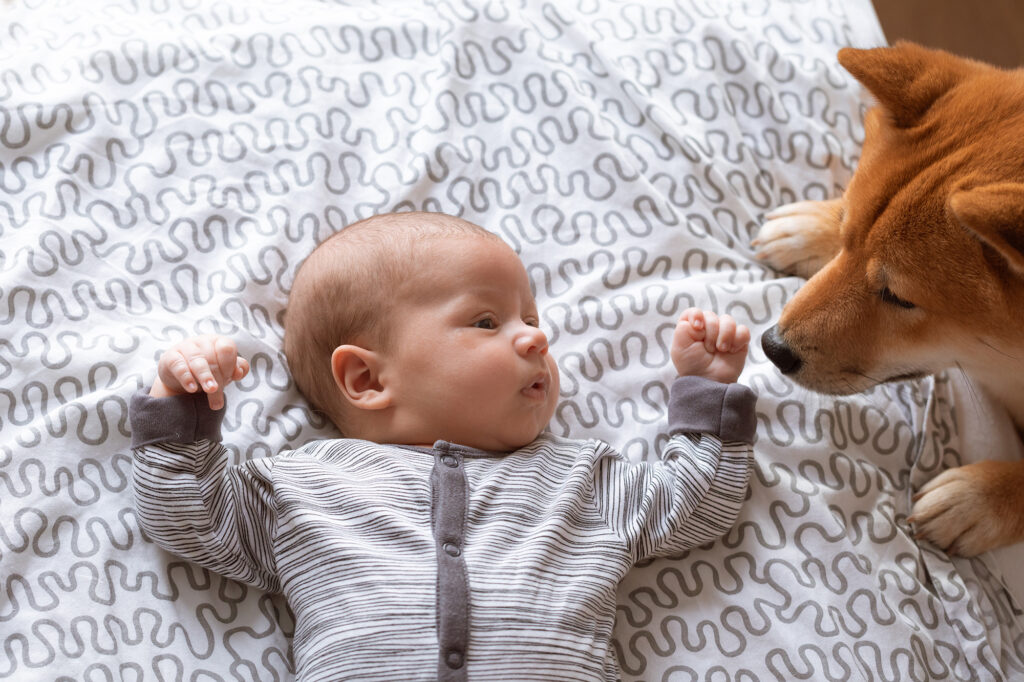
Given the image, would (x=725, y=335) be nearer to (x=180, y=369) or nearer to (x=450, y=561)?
(x=450, y=561)

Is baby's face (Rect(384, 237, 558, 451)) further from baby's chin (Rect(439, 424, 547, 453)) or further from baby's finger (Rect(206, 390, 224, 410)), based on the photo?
baby's finger (Rect(206, 390, 224, 410))

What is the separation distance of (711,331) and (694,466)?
247 mm

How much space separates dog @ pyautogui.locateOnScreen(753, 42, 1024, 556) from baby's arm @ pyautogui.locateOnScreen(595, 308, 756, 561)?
97mm

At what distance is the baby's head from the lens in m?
1.45

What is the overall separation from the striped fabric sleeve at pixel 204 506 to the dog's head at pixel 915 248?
2.89 feet

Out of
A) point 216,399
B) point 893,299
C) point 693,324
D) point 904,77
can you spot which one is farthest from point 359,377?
point 904,77

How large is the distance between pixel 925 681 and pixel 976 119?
2.87 ft

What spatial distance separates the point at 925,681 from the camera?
144cm

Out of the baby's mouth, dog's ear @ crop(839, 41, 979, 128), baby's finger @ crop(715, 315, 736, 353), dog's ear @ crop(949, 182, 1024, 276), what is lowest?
the baby's mouth

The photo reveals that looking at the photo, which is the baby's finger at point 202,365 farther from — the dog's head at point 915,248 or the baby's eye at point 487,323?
the dog's head at point 915,248

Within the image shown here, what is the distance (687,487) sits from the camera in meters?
1.45

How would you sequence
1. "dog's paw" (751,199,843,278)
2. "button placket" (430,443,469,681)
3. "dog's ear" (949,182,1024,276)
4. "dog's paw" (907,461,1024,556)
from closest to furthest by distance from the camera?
"dog's ear" (949,182,1024,276)
"button placket" (430,443,469,681)
"dog's paw" (907,461,1024,556)
"dog's paw" (751,199,843,278)

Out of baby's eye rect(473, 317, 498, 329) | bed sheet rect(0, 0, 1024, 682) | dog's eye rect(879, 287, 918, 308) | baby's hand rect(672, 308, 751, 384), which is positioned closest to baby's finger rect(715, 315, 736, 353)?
baby's hand rect(672, 308, 751, 384)

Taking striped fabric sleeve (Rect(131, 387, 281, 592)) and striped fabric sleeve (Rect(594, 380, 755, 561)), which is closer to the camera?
striped fabric sleeve (Rect(131, 387, 281, 592))
